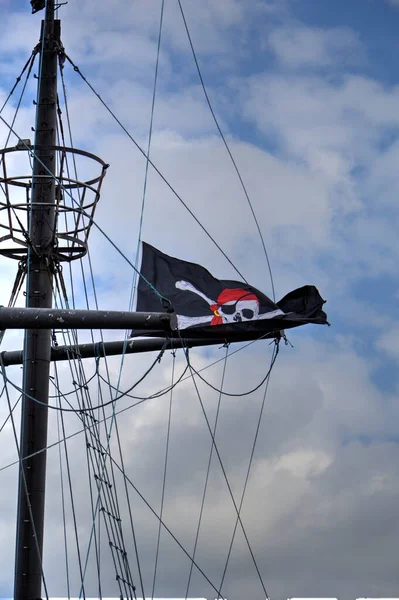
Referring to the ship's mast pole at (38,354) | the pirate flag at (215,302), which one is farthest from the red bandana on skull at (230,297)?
the ship's mast pole at (38,354)

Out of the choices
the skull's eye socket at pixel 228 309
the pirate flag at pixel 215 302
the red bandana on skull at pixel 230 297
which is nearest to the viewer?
the pirate flag at pixel 215 302

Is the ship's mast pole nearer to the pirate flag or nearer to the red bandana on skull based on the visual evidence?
the pirate flag

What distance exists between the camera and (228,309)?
24.2 metres

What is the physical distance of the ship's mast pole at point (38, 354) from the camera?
21.9 m

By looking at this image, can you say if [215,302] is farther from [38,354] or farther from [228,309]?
[38,354]

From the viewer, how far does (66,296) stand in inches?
982

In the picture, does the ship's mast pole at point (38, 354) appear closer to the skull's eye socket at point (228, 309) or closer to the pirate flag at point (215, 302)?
the pirate flag at point (215, 302)

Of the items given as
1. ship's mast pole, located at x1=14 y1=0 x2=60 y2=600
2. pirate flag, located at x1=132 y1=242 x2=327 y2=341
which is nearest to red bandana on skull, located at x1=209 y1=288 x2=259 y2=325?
pirate flag, located at x1=132 y1=242 x2=327 y2=341

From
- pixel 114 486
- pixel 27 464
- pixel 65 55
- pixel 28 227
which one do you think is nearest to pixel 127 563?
pixel 114 486

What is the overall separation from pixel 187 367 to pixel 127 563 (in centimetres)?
417

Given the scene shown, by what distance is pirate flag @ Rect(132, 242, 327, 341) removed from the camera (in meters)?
23.8

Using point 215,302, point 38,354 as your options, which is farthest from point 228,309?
point 38,354

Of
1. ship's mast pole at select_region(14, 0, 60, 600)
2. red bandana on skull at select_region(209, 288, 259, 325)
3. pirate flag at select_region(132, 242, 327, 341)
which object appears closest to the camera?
ship's mast pole at select_region(14, 0, 60, 600)

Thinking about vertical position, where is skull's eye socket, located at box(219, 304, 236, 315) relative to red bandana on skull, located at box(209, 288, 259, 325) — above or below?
below
